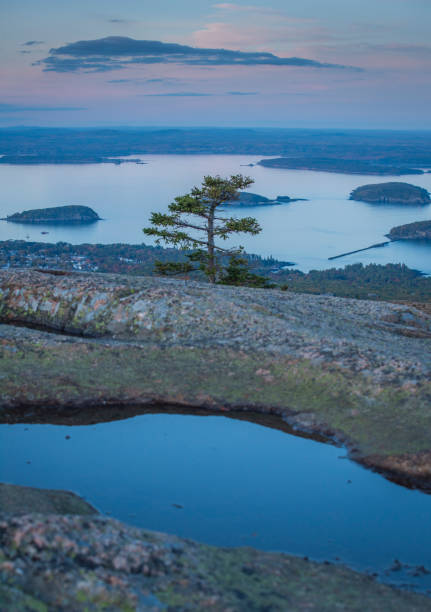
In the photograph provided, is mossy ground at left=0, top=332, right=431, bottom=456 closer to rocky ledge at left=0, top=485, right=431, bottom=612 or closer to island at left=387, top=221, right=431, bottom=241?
rocky ledge at left=0, top=485, right=431, bottom=612

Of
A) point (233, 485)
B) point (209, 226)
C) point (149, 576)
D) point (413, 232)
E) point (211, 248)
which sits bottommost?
point (413, 232)

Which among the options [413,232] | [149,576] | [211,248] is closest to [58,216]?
[413,232]

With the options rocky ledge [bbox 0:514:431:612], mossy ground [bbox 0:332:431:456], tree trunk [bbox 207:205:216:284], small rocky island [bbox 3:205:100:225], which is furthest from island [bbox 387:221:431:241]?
rocky ledge [bbox 0:514:431:612]

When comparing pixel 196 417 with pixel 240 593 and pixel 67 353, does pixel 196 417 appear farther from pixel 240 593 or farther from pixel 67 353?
pixel 240 593

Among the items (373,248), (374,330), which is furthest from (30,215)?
(374,330)

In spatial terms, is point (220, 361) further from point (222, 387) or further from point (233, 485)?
point (233, 485)

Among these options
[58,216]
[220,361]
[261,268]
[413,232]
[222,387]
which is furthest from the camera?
[58,216]
